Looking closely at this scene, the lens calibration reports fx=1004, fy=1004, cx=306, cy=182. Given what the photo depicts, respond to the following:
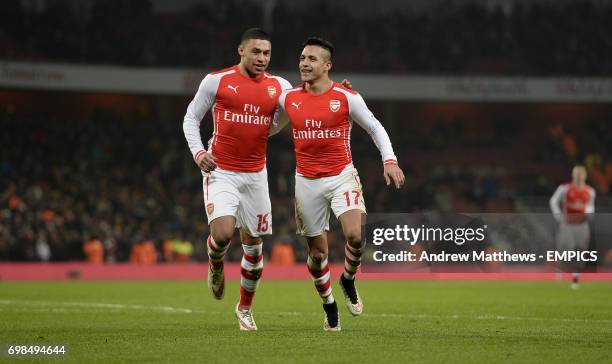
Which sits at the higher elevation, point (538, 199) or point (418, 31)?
point (418, 31)

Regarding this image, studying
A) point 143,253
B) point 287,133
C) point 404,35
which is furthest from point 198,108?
point 404,35

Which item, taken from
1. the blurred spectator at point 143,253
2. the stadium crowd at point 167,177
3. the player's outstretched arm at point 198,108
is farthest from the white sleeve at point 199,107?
the blurred spectator at point 143,253

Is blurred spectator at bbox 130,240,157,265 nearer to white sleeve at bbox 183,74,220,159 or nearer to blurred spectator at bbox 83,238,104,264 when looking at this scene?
blurred spectator at bbox 83,238,104,264

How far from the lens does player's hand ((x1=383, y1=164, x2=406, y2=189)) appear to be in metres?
8.71

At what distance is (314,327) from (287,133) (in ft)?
87.9

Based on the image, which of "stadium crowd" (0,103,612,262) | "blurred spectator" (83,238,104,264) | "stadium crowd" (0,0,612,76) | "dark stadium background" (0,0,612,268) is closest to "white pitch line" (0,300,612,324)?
"blurred spectator" (83,238,104,264)

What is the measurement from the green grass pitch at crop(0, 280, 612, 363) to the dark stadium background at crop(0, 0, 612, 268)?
12354 mm

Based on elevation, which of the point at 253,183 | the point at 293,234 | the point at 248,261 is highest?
the point at 253,183

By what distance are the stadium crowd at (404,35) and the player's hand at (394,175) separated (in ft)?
84.1

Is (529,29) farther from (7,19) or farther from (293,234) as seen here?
(7,19)

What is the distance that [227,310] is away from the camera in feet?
42.1

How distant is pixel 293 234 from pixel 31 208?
726cm

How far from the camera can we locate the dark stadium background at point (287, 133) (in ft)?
99.7

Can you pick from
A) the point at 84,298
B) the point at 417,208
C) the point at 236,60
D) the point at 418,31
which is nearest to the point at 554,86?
the point at 418,31
